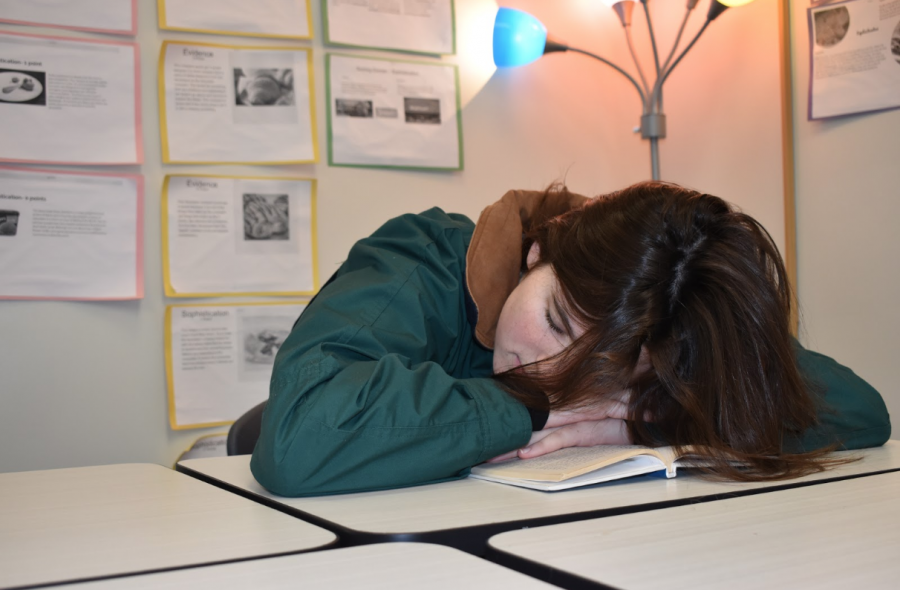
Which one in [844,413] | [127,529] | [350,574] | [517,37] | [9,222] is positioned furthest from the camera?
[517,37]

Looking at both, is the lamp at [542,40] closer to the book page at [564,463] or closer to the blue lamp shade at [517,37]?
the blue lamp shade at [517,37]

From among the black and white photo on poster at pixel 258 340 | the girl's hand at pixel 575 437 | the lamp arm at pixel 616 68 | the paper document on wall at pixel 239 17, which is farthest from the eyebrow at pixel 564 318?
the lamp arm at pixel 616 68

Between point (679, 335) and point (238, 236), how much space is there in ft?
3.68

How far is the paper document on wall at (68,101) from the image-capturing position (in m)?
1.56

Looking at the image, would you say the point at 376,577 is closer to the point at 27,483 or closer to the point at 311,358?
the point at 311,358

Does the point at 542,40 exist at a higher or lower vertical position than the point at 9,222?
higher

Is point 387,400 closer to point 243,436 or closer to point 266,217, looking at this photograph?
point 243,436

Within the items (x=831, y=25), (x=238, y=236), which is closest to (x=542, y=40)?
(x=831, y=25)

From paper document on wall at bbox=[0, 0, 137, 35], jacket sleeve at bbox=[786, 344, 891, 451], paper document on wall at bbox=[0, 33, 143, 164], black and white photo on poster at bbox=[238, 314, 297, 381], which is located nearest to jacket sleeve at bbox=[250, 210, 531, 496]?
jacket sleeve at bbox=[786, 344, 891, 451]

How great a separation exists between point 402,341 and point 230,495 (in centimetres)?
29

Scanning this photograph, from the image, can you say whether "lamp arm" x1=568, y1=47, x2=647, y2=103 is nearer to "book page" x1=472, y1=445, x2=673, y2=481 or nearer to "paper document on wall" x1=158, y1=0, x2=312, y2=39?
"paper document on wall" x1=158, y1=0, x2=312, y2=39

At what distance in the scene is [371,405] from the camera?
799mm

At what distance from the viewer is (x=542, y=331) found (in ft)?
3.16

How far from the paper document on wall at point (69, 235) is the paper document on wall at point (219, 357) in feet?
0.45
